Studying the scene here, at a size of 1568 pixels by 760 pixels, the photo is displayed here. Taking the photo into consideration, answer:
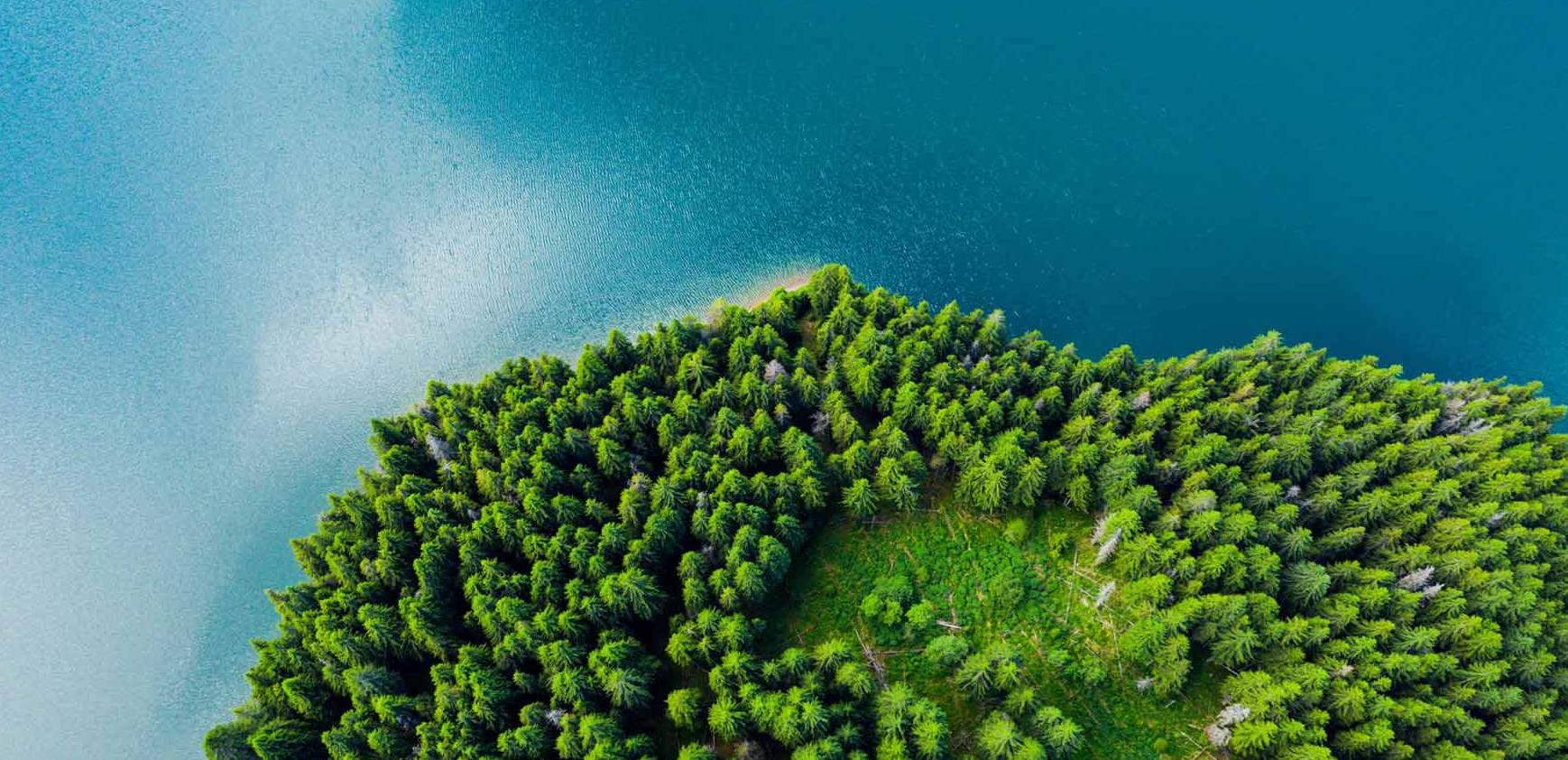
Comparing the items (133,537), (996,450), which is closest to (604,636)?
(996,450)

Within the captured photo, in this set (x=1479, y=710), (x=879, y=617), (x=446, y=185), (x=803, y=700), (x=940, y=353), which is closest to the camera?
(x=803, y=700)

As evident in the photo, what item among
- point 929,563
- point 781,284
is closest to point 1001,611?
point 929,563

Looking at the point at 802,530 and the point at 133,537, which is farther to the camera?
the point at 133,537

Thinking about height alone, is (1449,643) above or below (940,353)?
below

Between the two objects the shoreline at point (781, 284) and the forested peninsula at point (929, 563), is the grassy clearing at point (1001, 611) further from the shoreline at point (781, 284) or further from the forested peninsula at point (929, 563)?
the shoreline at point (781, 284)

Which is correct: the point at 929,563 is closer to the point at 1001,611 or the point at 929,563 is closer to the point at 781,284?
the point at 1001,611

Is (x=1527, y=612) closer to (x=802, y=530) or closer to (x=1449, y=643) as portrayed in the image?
(x=1449, y=643)
